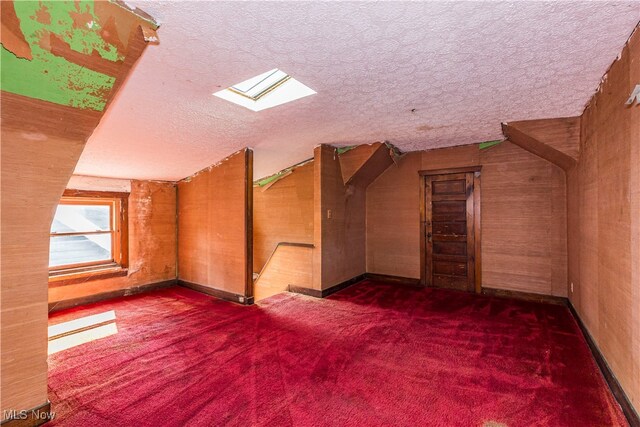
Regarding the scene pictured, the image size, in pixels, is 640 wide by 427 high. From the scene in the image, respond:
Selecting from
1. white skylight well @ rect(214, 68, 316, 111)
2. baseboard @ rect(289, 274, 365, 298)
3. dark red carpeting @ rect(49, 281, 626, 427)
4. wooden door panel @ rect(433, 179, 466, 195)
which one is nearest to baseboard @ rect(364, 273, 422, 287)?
baseboard @ rect(289, 274, 365, 298)

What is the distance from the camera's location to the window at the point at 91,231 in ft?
13.1

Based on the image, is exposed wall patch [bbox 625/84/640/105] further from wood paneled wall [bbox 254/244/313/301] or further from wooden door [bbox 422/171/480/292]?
wood paneled wall [bbox 254/244/313/301]

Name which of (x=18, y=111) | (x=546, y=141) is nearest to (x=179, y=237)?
(x=18, y=111)

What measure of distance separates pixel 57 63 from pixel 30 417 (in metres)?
2.01

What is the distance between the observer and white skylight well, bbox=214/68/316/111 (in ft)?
8.41

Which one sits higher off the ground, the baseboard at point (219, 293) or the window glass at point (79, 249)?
the window glass at point (79, 249)

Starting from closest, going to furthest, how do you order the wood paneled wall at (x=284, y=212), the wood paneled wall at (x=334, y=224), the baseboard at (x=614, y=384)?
the baseboard at (x=614, y=384) → the wood paneled wall at (x=334, y=224) → the wood paneled wall at (x=284, y=212)

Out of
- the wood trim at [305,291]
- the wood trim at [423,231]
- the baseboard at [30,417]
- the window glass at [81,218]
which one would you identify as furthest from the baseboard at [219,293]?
the wood trim at [423,231]

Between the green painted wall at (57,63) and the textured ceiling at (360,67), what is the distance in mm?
309

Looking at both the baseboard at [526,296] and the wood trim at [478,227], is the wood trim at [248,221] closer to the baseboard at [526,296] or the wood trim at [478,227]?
the wood trim at [478,227]

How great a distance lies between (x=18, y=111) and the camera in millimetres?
1510

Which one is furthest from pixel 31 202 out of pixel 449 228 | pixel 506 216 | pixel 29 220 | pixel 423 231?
pixel 506 216

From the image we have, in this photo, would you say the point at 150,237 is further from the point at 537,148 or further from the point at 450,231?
the point at 537,148

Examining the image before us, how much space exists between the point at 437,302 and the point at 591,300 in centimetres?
171
